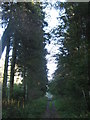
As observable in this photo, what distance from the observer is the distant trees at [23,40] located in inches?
477

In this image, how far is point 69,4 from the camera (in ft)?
38.5

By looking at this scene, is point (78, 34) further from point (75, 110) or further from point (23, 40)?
point (23, 40)

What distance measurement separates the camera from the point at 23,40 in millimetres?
16109

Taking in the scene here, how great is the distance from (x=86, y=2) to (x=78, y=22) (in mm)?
1530

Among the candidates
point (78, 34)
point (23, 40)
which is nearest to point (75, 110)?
point (78, 34)

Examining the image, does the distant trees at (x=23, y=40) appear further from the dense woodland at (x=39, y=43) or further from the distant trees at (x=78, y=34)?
the distant trees at (x=78, y=34)

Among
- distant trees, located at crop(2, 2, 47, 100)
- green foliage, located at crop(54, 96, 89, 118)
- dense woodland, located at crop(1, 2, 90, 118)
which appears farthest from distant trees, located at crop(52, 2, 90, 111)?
distant trees, located at crop(2, 2, 47, 100)

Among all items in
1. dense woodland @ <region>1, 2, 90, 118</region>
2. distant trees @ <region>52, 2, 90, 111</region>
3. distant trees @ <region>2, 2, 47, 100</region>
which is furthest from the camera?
distant trees @ <region>2, 2, 47, 100</region>

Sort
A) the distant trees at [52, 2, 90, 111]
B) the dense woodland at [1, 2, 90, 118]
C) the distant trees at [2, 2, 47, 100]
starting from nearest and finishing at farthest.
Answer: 1. the distant trees at [52, 2, 90, 111]
2. the dense woodland at [1, 2, 90, 118]
3. the distant trees at [2, 2, 47, 100]

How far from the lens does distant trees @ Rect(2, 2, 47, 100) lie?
1212 cm

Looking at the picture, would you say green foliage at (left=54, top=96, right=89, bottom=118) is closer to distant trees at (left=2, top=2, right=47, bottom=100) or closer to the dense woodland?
the dense woodland

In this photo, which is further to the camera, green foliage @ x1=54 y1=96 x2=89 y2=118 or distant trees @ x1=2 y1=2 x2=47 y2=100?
distant trees @ x1=2 y1=2 x2=47 y2=100

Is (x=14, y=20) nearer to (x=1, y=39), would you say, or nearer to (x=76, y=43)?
(x=1, y=39)

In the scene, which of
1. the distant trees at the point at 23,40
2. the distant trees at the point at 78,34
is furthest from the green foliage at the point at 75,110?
the distant trees at the point at 23,40
